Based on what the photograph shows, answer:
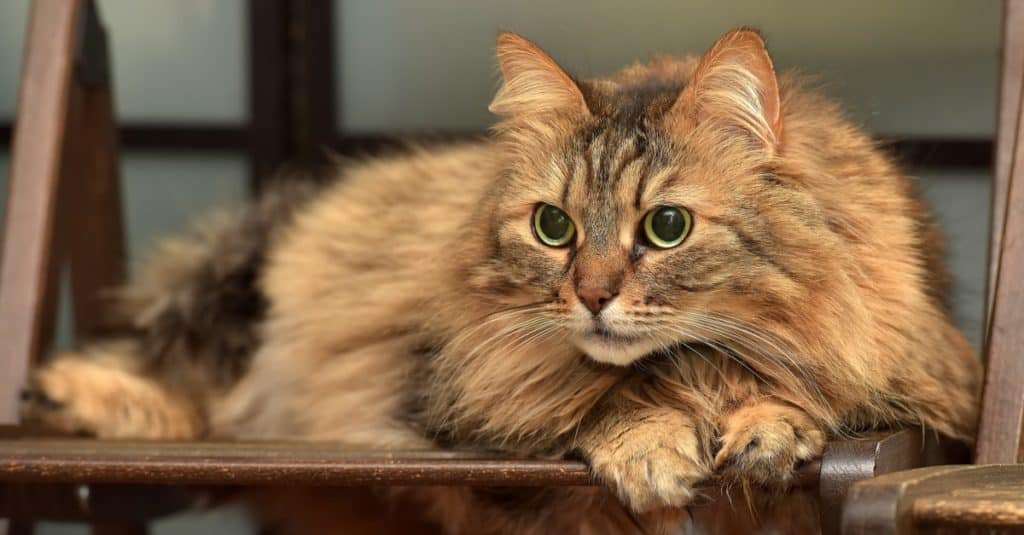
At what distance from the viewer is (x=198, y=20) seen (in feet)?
7.73

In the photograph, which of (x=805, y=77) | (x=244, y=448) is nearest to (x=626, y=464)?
(x=244, y=448)

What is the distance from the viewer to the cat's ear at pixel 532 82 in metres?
1.41

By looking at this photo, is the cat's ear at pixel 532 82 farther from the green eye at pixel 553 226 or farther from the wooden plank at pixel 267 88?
the wooden plank at pixel 267 88

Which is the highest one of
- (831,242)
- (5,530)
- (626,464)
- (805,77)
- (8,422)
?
(805,77)

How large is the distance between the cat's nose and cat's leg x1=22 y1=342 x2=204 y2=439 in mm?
787

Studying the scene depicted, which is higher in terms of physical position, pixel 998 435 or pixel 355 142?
pixel 355 142

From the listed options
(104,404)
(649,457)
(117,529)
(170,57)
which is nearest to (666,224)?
(649,457)

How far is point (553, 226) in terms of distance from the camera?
4.49 ft

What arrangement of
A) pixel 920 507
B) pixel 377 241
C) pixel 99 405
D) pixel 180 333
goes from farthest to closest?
pixel 180 333 → pixel 377 241 → pixel 99 405 → pixel 920 507

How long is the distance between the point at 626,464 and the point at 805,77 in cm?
56

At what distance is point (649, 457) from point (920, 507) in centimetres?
30

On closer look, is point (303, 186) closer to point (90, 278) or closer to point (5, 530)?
point (90, 278)

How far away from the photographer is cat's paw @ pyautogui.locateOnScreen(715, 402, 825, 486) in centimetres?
125

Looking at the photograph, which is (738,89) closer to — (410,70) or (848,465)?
(848,465)
